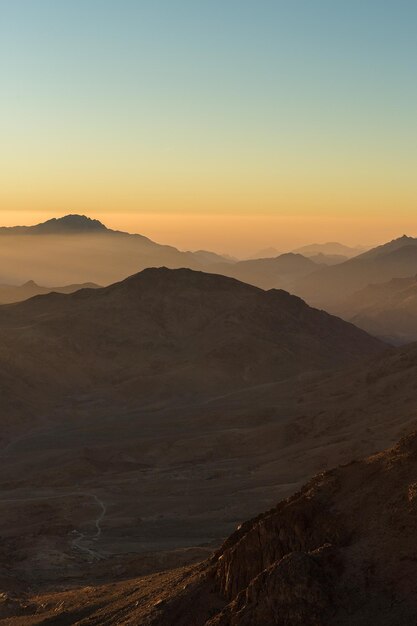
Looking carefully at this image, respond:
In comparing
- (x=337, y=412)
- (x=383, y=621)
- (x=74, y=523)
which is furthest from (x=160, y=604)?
(x=337, y=412)

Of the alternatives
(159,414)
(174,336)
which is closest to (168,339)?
(174,336)

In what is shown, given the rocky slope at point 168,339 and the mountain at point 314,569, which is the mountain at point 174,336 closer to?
the rocky slope at point 168,339

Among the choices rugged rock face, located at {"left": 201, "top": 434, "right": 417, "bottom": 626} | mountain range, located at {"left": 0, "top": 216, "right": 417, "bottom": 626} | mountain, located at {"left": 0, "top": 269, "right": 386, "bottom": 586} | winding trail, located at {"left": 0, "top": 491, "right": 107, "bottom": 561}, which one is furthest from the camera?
mountain, located at {"left": 0, "top": 269, "right": 386, "bottom": 586}

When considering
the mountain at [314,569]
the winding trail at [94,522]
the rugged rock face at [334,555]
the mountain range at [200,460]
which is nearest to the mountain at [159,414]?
the winding trail at [94,522]

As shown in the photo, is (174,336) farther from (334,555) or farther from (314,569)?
(314,569)

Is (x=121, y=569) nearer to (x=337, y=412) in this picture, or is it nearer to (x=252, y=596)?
(x=252, y=596)

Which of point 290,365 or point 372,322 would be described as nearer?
point 290,365

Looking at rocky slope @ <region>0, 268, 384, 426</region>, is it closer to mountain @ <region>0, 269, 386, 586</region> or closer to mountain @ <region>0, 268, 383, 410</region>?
mountain @ <region>0, 268, 383, 410</region>

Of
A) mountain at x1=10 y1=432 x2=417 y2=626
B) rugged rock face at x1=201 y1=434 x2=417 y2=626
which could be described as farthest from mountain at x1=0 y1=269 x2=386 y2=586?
rugged rock face at x1=201 y1=434 x2=417 y2=626
